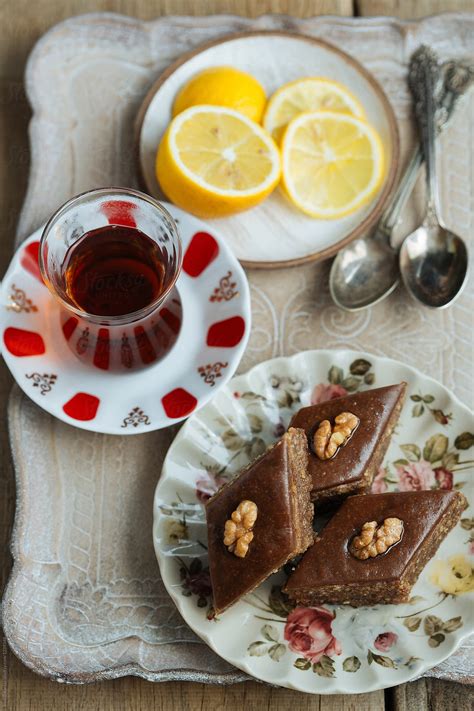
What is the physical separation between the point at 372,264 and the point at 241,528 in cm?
75

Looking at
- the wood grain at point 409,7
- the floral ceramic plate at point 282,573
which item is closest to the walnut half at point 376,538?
the floral ceramic plate at point 282,573

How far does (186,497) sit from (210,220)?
2.22ft

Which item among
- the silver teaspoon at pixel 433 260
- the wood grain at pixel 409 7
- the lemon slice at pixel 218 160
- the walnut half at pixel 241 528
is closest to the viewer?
the walnut half at pixel 241 528

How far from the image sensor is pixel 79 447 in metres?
1.87

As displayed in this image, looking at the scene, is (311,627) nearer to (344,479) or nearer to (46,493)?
(344,479)

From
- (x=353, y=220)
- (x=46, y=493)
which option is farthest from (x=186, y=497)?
(x=353, y=220)

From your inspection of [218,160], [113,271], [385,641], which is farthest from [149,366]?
[385,641]

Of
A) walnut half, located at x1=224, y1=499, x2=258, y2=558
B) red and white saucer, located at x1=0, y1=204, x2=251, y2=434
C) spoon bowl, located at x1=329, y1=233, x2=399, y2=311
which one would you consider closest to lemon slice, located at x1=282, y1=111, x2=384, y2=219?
spoon bowl, located at x1=329, y1=233, x2=399, y2=311

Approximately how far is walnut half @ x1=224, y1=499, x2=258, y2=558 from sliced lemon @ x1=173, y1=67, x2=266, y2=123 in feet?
3.17

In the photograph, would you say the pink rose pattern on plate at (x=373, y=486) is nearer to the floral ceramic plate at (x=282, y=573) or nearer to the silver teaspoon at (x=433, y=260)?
the floral ceramic plate at (x=282, y=573)

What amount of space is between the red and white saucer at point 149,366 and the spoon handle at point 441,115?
457 mm

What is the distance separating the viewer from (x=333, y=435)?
5.59 feet

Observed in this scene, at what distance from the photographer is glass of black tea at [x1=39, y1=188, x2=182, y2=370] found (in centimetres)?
165

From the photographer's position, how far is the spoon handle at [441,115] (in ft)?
6.59
